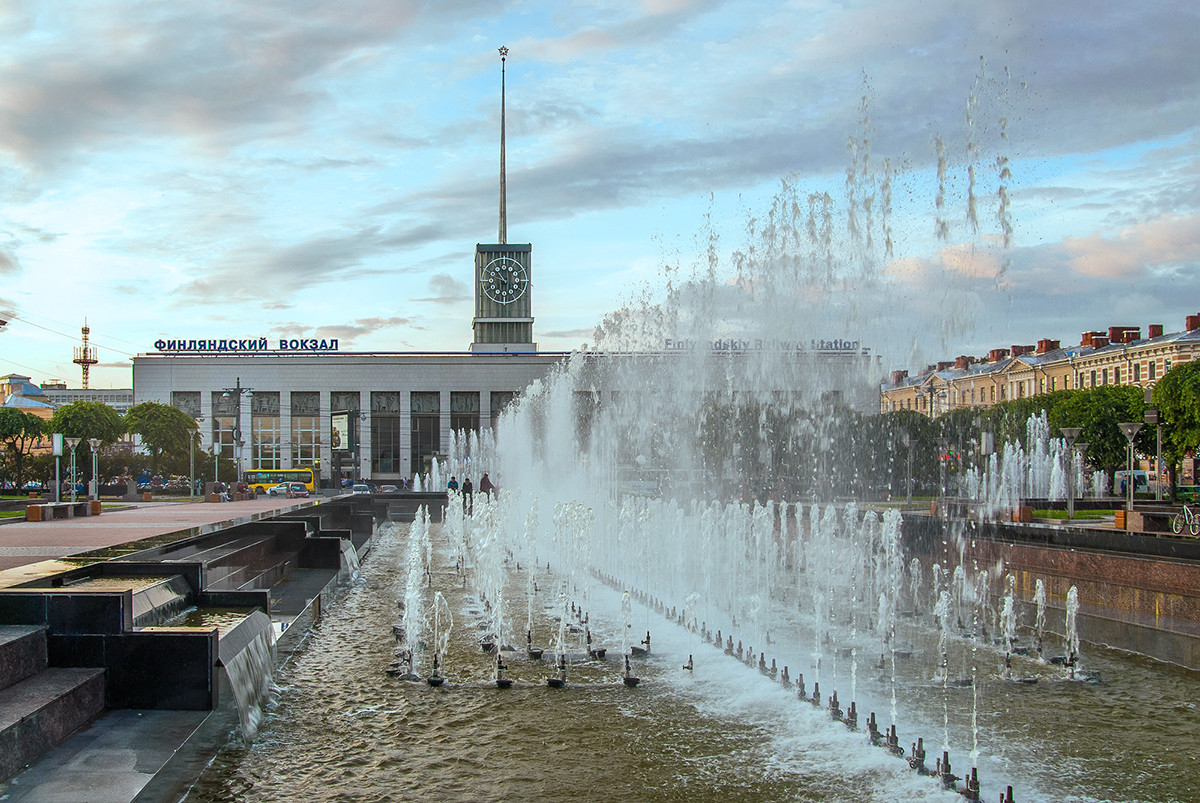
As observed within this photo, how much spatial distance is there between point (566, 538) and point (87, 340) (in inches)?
4827

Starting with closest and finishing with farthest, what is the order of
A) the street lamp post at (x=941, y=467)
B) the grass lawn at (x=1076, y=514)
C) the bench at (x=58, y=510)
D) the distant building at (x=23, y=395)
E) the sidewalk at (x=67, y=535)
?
the sidewalk at (x=67, y=535), the bench at (x=58, y=510), the grass lawn at (x=1076, y=514), the street lamp post at (x=941, y=467), the distant building at (x=23, y=395)

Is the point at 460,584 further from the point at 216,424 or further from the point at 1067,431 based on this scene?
the point at 216,424

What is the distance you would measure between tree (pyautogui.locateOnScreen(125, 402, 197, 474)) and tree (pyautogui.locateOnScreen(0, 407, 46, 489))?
462cm

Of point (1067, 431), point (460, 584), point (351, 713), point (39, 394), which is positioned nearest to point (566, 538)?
point (460, 584)

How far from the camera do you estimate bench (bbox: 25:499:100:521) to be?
21562mm

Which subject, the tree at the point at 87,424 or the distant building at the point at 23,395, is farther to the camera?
the distant building at the point at 23,395

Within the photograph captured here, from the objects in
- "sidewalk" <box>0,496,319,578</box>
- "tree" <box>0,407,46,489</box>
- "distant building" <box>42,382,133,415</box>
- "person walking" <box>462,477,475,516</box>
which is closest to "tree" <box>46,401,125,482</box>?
"tree" <box>0,407,46,489</box>

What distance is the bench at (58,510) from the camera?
70.7ft

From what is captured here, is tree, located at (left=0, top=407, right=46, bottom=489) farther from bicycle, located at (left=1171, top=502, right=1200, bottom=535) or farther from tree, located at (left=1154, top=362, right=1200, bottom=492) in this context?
tree, located at (left=1154, top=362, right=1200, bottom=492)

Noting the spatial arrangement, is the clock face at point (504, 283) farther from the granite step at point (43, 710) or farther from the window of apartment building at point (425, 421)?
the granite step at point (43, 710)

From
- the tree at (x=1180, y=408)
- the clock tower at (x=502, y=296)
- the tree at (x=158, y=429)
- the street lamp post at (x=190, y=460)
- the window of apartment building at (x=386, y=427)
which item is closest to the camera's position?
the tree at (x=1180, y=408)

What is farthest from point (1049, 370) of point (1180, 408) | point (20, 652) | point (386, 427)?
point (20, 652)

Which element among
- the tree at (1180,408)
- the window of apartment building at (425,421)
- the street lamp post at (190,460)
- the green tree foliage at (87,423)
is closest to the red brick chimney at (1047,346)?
the tree at (1180,408)

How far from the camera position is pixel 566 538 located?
1783 centimetres
